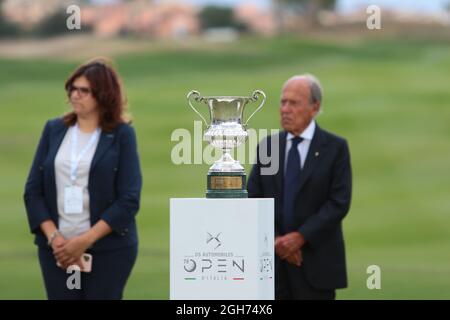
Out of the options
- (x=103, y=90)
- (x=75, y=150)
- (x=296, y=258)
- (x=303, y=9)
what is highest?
(x=303, y=9)

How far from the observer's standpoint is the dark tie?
664 centimetres

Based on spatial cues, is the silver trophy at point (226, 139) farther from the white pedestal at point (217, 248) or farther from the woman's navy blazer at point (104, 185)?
the woman's navy blazer at point (104, 185)

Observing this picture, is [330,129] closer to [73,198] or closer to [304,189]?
[304,189]

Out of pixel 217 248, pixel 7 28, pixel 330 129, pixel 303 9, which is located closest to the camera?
pixel 217 248

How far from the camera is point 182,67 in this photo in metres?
25.3

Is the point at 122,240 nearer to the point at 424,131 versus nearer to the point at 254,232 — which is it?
the point at 254,232

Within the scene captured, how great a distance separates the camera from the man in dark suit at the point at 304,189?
662 centimetres

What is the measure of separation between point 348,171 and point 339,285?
59cm

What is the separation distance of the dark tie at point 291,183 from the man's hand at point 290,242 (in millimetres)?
100

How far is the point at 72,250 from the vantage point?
639 cm

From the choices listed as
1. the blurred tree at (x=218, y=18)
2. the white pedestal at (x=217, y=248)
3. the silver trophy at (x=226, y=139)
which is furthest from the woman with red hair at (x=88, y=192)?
the blurred tree at (x=218, y=18)

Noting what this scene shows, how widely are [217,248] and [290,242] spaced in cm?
128

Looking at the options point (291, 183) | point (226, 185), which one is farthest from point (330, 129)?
point (226, 185)

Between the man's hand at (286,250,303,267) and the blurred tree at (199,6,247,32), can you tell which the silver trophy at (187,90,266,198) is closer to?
the man's hand at (286,250,303,267)
